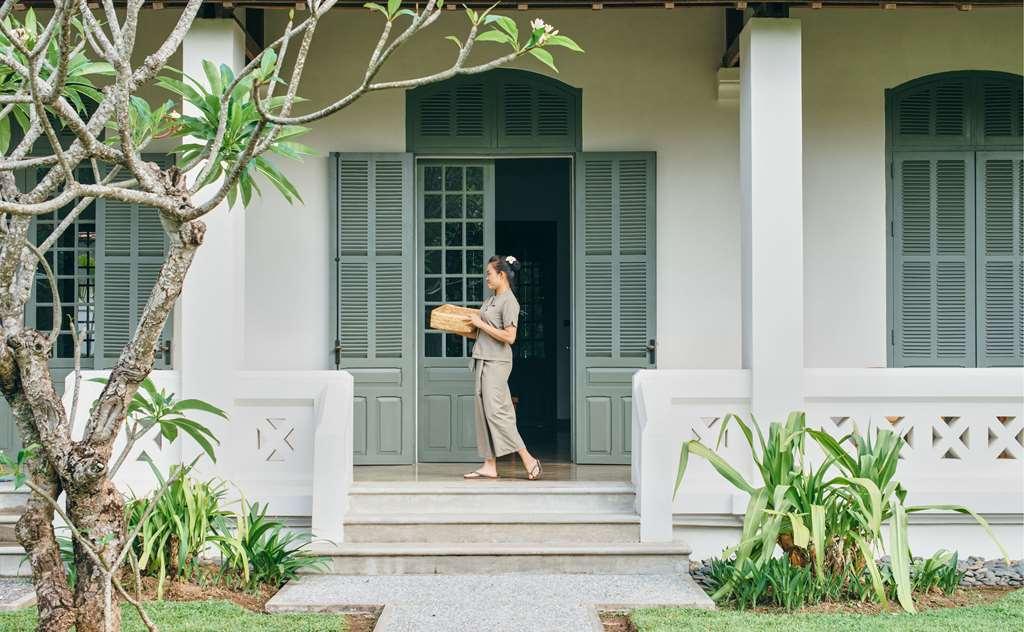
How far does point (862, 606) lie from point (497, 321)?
296cm

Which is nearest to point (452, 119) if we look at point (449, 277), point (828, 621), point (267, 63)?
point (449, 277)

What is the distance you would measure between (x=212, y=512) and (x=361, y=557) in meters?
0.91

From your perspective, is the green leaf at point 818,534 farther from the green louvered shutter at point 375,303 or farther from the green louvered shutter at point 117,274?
the green louvered shutter at point 117,274

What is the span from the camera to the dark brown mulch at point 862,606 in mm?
5457

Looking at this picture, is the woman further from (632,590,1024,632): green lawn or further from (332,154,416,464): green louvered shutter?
(632,590,1024,632): green lawn

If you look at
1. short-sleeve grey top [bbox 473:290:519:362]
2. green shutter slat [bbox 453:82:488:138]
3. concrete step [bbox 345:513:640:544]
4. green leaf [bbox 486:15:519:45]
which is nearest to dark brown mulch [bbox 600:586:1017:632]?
concrete step [bbox 345:513:640:544]

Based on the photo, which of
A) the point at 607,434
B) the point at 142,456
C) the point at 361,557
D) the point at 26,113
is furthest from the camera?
the point at 607,434

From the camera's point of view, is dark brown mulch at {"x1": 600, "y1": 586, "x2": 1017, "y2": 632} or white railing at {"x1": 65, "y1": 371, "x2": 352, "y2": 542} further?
white railing at {"x1": 65, "y1": 371, "x2": 352, "y2": 542}

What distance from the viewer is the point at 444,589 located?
598 centimetres

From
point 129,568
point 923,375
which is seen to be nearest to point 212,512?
point 129,568

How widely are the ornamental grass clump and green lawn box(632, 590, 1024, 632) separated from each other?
178mm

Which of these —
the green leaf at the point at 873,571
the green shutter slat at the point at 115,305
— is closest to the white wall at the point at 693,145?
the green shutter slat at the point at 115,305

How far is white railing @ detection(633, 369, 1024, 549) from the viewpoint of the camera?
690 cm

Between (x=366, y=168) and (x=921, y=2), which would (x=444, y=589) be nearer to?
(x=366, y=168)
